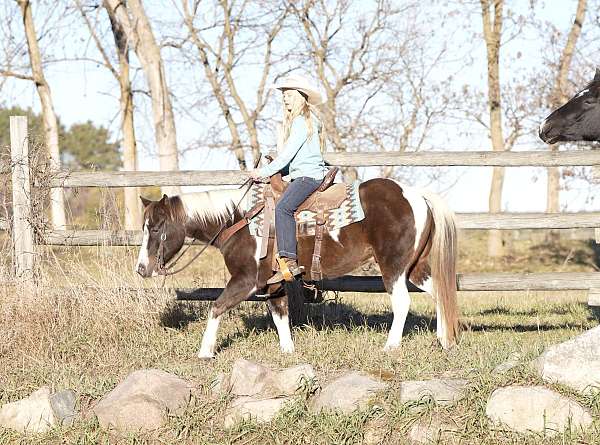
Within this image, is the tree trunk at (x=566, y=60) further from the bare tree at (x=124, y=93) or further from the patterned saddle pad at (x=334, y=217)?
the patterned saddle pad at (x=334, y=217)

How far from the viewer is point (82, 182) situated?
9.21 meters

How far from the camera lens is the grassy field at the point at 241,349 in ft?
18.5

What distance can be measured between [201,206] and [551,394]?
Answer: 3642mm

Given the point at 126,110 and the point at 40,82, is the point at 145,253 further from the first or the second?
the point at 40,82

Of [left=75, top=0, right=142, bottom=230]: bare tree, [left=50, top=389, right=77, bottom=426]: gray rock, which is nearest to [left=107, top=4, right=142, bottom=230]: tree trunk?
[left=75, top=0, right=142, bottom=230]: bare tree

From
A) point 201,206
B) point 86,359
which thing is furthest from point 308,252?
point 86,359

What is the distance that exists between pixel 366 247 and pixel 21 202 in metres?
3.86

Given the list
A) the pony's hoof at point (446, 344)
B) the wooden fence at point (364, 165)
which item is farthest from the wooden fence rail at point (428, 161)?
the pony's hoof at point (446, 344)

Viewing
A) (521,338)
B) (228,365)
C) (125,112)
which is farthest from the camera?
(125,112)

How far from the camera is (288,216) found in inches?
292

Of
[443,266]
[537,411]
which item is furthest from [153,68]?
[537,411]

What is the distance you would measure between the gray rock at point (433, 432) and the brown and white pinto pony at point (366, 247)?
1780 millimetres

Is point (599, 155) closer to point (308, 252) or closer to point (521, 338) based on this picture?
point (521, 338)

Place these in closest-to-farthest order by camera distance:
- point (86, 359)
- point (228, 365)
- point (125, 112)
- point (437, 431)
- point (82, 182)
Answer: point (437, 431)
point (228, 365)
point (86, 359)
point (82, 182)
point (125, 112)
